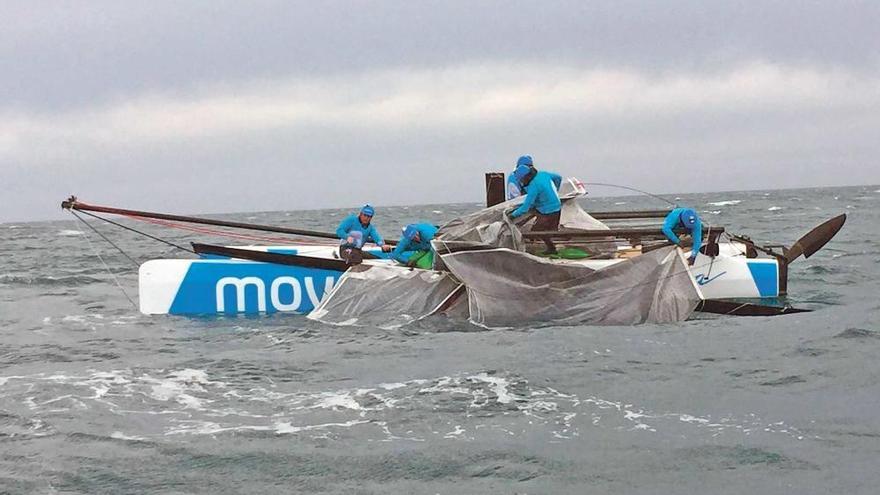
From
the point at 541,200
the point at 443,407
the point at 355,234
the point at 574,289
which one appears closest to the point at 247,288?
the point at 355,234

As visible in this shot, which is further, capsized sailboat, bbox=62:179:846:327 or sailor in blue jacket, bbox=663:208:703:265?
sailor in blue jacket, bbox=663:208:703:265

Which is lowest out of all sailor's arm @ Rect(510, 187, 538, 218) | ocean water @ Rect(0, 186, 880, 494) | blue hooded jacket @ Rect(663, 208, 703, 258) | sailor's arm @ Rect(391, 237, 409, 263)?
ocean water @ Rect(0, 186, 880, 494)

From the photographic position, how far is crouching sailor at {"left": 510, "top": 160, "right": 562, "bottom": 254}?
445 inches

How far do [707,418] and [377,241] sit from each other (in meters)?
6.96

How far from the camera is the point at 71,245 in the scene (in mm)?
31250

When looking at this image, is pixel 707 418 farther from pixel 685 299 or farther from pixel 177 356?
pixel 177 356

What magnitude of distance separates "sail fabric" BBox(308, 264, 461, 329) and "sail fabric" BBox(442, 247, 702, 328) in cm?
60

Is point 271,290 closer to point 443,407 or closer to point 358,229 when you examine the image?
point 358,229

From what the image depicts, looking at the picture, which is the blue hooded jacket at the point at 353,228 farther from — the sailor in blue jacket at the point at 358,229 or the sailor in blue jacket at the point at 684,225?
the sailor in blue jacket at the point at 684,225

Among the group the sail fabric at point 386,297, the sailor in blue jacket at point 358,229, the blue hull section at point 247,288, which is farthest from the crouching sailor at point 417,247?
the blue hull section at point 247,288

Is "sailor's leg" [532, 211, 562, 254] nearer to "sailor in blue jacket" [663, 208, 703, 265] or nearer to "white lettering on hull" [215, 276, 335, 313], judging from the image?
"sailor in blue jacket" [663, 208, 703, 265]

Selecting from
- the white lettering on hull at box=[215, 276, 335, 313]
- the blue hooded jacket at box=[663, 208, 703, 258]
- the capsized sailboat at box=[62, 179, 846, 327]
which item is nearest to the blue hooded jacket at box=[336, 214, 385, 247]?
the capsized sailboat at box=[62, 179, 846, 327]

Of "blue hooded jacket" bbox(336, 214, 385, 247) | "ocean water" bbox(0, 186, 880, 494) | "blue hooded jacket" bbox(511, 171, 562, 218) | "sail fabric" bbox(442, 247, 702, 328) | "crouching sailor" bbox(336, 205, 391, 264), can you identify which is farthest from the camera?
"blue hooded jacket" bbox(336, 214, 385, 247)

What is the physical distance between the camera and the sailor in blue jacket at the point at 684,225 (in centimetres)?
1105
